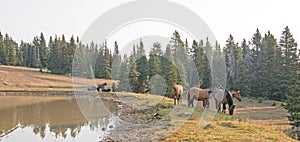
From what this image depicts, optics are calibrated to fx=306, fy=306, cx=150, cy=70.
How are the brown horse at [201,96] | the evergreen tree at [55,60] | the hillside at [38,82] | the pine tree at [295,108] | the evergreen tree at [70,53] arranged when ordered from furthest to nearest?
the evergreen tree at [55,60] → the evergreen tree at [70,53] → the hillside at [38,82] → the brown horse at [201,96] → the pine tree at [295,108]

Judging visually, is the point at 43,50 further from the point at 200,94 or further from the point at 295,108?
the point at 295,108

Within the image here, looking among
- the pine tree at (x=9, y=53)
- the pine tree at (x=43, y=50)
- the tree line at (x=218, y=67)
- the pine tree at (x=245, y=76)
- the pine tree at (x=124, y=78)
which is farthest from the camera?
the pine tree at (x=43, y=50)

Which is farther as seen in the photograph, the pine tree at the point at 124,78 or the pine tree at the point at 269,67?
the pine tree at the point at 124,78

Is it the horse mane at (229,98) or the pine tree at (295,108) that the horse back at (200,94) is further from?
the pine tree at (295,108)

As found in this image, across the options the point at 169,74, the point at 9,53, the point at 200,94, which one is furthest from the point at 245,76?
the point at 9,53

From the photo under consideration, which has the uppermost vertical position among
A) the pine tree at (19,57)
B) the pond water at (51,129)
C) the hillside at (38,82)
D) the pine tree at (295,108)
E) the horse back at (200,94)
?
the pine tree at (19,57)

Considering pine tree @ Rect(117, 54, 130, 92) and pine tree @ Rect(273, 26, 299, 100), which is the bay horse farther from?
pine tree @ Rect(117, 54, 130, 92)

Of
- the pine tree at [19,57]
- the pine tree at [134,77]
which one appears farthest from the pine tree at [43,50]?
the pine tree at [134,77]

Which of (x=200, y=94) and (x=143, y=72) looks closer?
(x=200, y=94)

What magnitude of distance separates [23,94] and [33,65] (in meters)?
50.3

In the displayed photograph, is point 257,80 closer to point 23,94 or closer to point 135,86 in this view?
point 135,86

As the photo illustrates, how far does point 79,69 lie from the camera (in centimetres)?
7369

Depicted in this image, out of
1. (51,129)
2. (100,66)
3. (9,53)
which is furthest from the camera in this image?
(9,53)

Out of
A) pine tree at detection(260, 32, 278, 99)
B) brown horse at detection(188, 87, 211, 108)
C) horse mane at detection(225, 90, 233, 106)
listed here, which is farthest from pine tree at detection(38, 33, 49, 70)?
horse mane at detection(225, 90, 233, 106)
